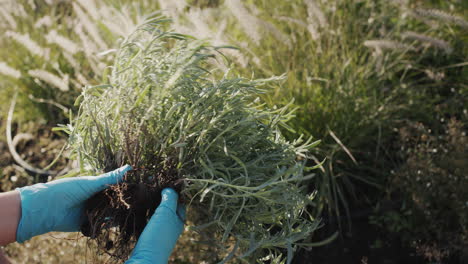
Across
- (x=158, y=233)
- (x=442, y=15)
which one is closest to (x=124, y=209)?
(x=158, y=233)

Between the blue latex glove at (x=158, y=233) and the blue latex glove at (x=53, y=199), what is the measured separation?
0.15 m

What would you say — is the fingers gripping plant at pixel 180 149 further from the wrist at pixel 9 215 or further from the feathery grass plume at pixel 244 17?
the feathery grass plume at pixel 244 17

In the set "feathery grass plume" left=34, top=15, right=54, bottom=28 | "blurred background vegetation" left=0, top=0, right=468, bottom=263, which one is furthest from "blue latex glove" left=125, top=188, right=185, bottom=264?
"feathery grass plume" left=34, top=15, right=54, bottom=28

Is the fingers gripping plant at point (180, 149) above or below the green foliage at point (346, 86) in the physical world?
above

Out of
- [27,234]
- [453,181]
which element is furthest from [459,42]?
[27,234]

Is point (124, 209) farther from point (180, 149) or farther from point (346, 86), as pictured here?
point (346, 86)

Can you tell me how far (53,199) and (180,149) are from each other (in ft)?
1.45

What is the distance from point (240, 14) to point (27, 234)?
1307 millimetres

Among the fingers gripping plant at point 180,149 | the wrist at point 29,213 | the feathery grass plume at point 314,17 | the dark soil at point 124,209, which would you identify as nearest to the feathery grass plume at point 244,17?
the feathery grass plume at point 314,17

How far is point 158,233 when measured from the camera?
1.29 meters

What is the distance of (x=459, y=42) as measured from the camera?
114 inches

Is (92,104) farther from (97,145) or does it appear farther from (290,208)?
(290,208)

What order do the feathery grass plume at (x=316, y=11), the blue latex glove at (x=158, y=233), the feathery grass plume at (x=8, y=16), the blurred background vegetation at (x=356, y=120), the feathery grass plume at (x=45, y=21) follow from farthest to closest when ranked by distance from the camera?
the feathery grass plume at (x=8, y=16) < the feathery grass plume at (x=45, y=21) < the feathery grass plume at (x=316, y=11) < the blurred background vegetation at (x=356, y=120) < the blue latex glove at (x=158, y=233)

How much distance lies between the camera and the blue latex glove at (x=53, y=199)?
1.34 m
